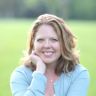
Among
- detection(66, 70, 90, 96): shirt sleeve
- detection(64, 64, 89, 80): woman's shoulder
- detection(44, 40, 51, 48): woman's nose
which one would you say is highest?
detection(44, 40, 51, 48): woman's nose

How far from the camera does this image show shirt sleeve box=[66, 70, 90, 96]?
624cm

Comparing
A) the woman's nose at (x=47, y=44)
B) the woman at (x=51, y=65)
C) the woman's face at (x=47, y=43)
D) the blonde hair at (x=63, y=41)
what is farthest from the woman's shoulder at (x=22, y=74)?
the woman's nose at (x=47, y=44)

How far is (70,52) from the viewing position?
6277 millimetres

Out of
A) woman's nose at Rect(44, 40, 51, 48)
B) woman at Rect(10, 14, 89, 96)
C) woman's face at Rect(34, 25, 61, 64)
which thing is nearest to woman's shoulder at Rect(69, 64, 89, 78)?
woman at Rect(10, 14, 89, 96)

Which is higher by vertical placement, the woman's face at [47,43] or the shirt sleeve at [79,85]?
the woman's face at [47,43]

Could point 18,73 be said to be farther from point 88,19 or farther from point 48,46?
point 88,19

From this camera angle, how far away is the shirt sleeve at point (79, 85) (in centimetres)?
624

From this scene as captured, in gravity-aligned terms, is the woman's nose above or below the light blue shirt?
above

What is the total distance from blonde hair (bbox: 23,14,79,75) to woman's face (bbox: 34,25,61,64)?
0.13 feet

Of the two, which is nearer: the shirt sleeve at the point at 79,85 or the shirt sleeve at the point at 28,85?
the shirt sleeve at the point at 28,85

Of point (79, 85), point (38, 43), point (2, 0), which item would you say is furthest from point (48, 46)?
point (2, 0)

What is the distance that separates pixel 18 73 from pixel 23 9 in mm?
74813

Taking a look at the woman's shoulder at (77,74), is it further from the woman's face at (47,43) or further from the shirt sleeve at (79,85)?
the woman's face at (47,43)

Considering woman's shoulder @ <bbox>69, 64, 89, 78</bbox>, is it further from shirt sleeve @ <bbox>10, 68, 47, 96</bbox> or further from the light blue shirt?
shirt sleeve @ <bbox>10, 68, 47, 96</bbox>
